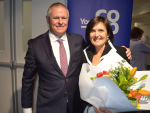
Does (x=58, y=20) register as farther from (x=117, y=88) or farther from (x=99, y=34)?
(x=117, y=88)

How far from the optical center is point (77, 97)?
57.4 inches

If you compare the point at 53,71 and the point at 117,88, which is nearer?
the point at 117,88

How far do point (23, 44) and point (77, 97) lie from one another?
1.80m

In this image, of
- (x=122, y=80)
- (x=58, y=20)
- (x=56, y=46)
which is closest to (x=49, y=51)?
(x=56, y=46)

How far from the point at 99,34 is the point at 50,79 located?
0.77 meters

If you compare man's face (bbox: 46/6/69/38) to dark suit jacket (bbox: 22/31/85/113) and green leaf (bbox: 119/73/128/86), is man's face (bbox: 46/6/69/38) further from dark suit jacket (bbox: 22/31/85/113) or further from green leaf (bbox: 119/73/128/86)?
green leaf (bbox: 119/73/128/86)

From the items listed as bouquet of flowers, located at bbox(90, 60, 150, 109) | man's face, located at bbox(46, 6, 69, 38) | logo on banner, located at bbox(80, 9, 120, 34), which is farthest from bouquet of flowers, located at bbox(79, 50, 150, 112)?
logo on banner, located at bbox(80, 9, 120, 34)

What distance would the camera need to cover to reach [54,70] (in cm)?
135

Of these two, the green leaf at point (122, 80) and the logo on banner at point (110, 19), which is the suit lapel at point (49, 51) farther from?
the logo on banner at point (110, 19)

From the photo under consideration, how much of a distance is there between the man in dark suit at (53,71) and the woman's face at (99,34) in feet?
0.78

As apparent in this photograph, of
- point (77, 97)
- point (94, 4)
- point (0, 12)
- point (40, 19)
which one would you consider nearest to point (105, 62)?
point (77, 97)

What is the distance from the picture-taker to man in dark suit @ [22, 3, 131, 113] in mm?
1354

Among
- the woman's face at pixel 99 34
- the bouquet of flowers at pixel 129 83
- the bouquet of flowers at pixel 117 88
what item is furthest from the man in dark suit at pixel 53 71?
the bouquet of flowers at pixel 129 83

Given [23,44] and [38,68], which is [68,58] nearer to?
[38,68]
